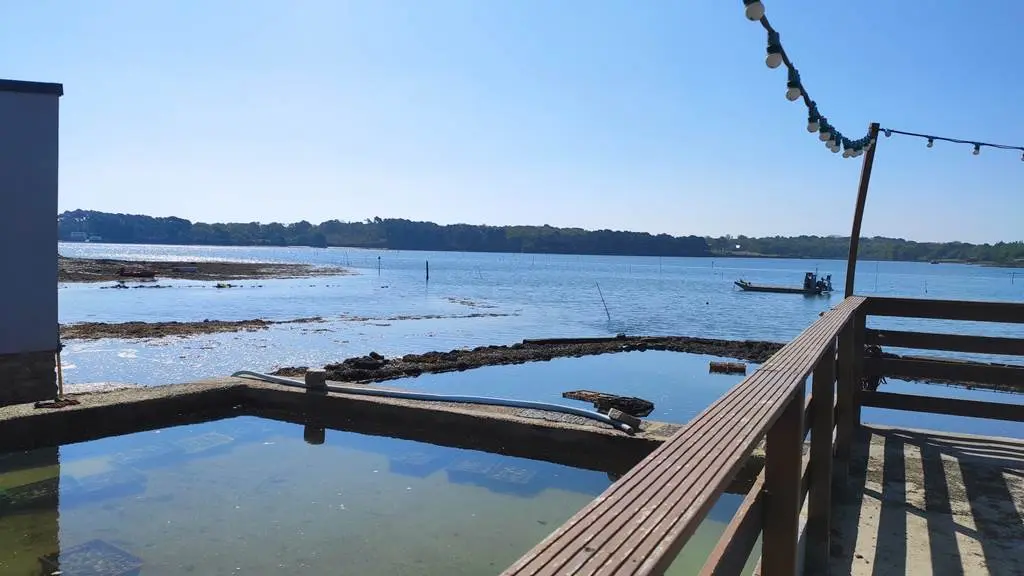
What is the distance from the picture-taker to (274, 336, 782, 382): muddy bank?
17.1 meters

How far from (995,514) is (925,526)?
0.55m

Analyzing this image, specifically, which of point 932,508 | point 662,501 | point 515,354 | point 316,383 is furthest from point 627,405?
point 662,501

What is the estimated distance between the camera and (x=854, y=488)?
4.58 m

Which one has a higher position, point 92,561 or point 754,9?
point 754,9

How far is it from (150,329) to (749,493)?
27601mm

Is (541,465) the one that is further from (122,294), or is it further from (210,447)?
(122,294)

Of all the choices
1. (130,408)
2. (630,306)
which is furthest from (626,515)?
(630,306)

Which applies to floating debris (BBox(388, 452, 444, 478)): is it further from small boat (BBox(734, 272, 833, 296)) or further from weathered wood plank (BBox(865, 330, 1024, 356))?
small boat (BBox(734, 272, 833, 296))

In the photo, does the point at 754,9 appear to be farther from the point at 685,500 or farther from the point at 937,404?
the point at 685,500

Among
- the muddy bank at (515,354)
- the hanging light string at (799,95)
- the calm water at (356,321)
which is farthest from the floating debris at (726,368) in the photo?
the hanging light string at (799,95)

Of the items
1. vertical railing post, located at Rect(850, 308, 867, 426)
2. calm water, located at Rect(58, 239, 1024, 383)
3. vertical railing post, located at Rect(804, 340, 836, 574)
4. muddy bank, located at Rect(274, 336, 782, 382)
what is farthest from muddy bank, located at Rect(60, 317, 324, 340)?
vertical railing post, located at Rect(804, 340, 836, 574)

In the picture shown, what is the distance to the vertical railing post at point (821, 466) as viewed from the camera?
3.40 m

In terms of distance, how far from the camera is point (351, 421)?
822 centimetres

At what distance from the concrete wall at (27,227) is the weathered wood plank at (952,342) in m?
8.07
